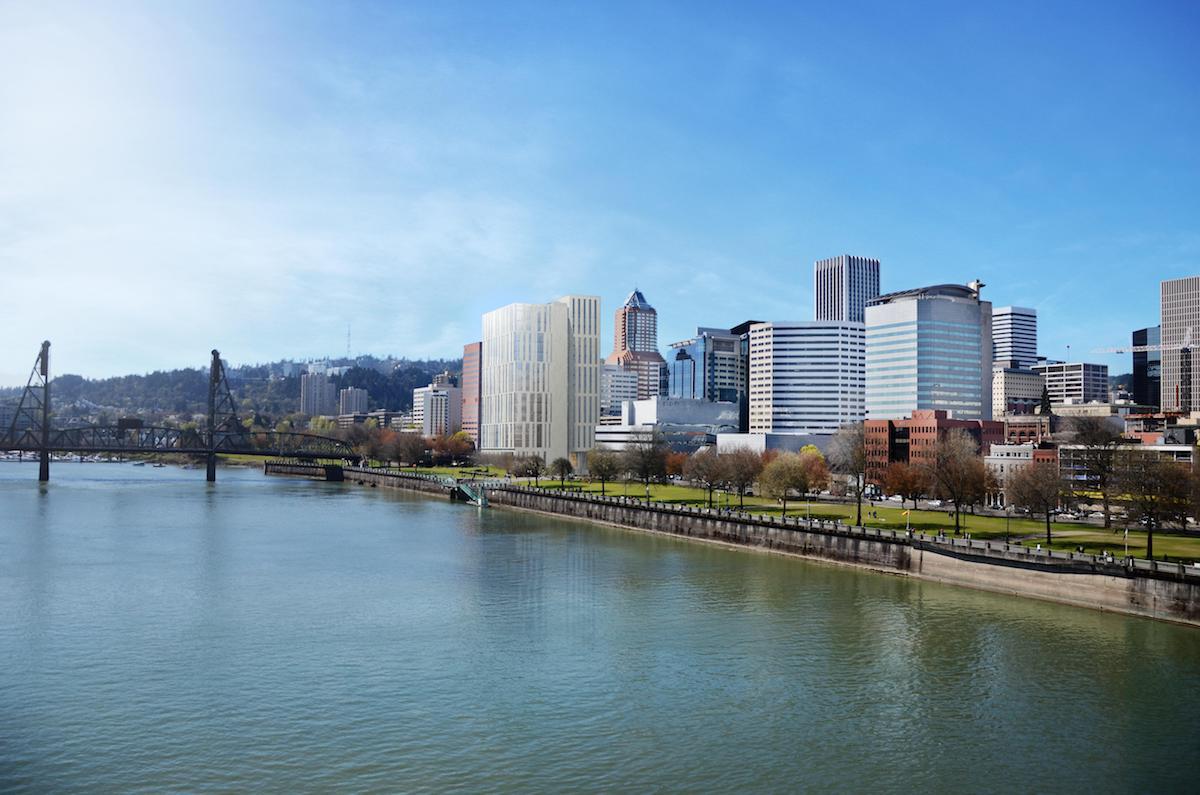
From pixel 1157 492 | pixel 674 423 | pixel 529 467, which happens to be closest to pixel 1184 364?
pixel 674 423

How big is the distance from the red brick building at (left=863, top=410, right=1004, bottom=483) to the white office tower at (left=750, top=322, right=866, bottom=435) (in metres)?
65.2

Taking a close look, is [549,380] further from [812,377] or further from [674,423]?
[812,377]

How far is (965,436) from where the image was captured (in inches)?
3529

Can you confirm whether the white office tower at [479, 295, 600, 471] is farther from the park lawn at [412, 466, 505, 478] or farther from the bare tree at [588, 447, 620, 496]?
the bare tree at [588, 447, 620, 496]

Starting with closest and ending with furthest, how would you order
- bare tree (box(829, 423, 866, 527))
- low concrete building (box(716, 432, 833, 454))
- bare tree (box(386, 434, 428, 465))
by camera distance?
bare tree (box(829, 423, 866, 527)) < low concrete building (box(716, 432, 833, 454)) < bare tree (box(386, 434, 428, 465))

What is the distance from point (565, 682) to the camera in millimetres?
27656

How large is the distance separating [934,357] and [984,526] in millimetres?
77177

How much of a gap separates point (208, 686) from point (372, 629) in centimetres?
786

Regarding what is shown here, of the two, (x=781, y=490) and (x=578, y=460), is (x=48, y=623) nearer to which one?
(x=781, y=490)

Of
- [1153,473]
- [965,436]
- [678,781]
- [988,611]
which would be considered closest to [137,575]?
[678,781]

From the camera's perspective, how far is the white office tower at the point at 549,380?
541 feet

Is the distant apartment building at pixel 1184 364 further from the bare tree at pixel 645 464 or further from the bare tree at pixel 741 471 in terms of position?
the bare tree at pixel 741 471

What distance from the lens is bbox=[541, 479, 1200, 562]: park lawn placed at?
46406mm

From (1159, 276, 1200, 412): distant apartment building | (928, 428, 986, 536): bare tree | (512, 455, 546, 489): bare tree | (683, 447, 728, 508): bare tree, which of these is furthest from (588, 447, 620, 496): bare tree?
(1159, 276, 1200, 412): distant apartment building
